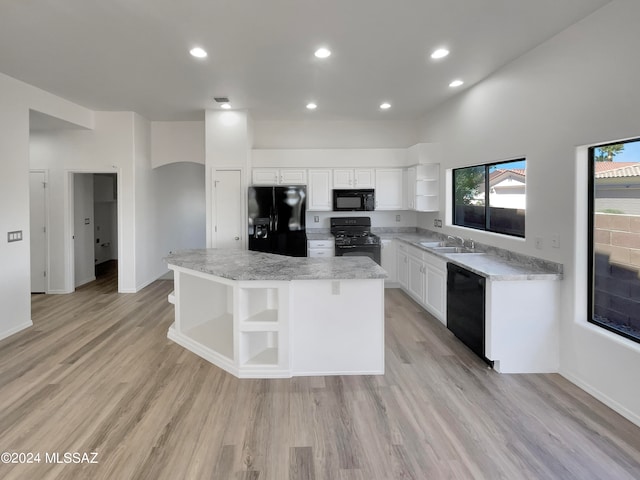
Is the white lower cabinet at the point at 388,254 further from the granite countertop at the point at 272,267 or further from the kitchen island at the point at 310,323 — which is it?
the kitchen island at the point at 310,323

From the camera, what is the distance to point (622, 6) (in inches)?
97.3

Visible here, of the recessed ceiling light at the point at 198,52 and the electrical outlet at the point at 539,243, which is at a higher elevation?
the recessed ceiling light at the point at 198,52

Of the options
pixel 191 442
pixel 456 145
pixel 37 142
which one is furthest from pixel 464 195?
pixel 37 142

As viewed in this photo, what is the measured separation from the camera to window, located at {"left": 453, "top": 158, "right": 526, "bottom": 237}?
3.88 metres

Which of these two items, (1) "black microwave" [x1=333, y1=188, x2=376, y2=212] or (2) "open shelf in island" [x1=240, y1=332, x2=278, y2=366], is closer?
(2) "open shelf in island" [x1=240, y1=332, x2=278, y2=366]

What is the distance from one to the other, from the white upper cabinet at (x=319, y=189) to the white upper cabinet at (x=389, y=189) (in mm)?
846

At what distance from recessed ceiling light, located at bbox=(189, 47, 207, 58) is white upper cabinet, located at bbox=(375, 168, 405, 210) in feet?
11.4

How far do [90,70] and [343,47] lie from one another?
2.75m

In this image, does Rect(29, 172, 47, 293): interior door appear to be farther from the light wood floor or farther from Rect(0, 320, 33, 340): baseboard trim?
the light wood floor

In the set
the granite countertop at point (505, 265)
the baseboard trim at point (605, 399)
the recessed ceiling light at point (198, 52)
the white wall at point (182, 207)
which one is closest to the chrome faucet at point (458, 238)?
the granite countertop at point (505, 265)

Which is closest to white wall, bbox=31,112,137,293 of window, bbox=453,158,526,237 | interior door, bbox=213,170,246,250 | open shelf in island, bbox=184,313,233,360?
interior door, bbox=213,170,246,250

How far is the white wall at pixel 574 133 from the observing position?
8.10 ft

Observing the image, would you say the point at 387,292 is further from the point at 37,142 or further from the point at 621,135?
the point at 37,142

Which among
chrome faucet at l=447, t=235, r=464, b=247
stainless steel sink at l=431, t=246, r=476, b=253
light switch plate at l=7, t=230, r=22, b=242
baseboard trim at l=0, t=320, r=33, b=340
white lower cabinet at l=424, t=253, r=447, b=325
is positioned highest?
light switch plate at l=7, t=230, r=22, b=242
